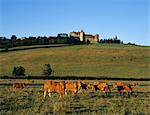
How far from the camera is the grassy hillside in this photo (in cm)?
7580

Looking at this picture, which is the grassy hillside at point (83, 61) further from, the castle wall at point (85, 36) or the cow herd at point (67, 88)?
the castle wall at point (85, 36)

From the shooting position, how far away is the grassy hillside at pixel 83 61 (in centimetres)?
7580

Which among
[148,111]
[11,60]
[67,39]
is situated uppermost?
[67,39]

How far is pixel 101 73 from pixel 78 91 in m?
47.1

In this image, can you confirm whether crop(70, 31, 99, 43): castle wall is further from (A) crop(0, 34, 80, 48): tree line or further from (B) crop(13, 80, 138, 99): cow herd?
(B) crop(13, 80, 138, 99): cow herd

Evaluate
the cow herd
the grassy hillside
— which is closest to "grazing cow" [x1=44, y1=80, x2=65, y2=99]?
the cow herd

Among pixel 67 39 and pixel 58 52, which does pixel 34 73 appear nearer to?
pixel 58 52

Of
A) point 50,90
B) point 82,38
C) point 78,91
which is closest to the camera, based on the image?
point 50,90

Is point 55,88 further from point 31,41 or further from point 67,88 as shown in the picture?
point 31,41

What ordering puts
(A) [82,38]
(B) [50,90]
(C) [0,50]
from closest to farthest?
(B) [50,90] → (C) [0,50] → (A) [82,38]

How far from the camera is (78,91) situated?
90.3ft

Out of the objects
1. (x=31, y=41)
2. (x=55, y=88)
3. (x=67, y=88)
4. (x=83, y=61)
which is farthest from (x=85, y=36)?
(x=55, y=88)

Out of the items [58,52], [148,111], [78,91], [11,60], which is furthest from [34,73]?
[148,111]

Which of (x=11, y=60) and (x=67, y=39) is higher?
(x=67, y=39)
